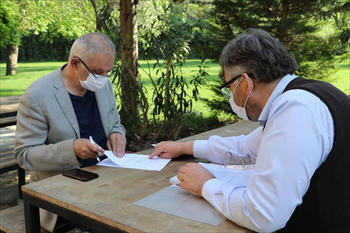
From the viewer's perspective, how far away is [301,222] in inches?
49.9

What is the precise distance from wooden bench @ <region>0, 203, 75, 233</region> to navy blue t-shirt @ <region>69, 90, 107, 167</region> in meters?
0.53

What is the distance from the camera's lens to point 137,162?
198 centimetres

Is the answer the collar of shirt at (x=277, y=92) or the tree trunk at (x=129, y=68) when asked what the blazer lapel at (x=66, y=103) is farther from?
the tree trunk at (x=129, y=68)

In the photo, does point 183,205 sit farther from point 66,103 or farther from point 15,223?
point 66,103

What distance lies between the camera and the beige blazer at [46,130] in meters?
2.03

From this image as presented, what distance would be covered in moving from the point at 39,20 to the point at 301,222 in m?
15.0

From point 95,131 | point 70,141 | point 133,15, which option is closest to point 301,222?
point 70,141

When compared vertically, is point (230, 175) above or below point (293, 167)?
below

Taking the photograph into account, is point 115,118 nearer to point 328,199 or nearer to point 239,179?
point 239,179

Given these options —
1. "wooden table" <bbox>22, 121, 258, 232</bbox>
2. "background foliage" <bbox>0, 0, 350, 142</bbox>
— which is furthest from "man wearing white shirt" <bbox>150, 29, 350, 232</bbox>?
"background foliage" <bbox>0, 0, 350, 142</bbox>

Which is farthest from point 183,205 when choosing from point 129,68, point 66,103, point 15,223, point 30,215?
point 129,68

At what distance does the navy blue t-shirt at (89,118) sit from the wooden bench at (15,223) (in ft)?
1.74

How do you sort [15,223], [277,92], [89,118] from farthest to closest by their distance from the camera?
[89,118] → [15,223] → [277,92]

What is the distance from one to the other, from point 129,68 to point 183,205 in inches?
136
